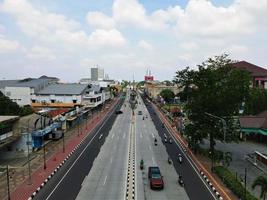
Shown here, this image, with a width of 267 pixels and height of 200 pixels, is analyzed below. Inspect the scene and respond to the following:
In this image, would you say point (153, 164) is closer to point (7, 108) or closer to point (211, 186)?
point (211, 186)

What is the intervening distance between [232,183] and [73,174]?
2118 cm

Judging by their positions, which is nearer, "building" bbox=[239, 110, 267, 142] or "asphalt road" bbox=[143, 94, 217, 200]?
"asphalt road" bbox=[143, 94, 217, 200]

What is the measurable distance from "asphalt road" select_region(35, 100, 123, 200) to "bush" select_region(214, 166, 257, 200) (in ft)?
58.7

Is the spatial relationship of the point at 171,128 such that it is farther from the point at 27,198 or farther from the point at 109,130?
the point at 27,198

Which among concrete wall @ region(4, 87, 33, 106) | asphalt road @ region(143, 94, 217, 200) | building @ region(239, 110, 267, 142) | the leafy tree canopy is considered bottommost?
asphalt road @ region(143, 94, 217, 200)

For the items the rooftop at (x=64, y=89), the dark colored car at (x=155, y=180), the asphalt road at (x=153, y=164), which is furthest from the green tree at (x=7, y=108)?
the dark colored car at (x=155, y=180)

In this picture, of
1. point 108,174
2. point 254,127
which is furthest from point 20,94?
point 108,174

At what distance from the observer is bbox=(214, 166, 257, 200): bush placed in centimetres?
3893

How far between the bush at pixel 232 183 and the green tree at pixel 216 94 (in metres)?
7.45

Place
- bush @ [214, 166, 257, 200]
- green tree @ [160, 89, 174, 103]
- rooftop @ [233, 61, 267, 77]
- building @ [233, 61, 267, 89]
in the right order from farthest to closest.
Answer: green tree @ [160, 89, 174, 103] → rooftop @ [233, 61, 267, 77] → building @ [233, 61, 267, 89] → bush @ [214, 166, 257, 200]

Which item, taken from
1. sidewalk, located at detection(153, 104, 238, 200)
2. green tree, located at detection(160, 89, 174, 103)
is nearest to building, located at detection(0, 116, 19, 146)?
sidewalk, located at detection(153, 104, 238, 200)

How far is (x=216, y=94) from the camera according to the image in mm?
59500

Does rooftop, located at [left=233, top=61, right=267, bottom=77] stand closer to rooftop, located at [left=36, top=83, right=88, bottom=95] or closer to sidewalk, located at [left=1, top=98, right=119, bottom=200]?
rooftop, located at [left=36, top=83, right=88, bottom=95]

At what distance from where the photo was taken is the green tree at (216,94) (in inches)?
2302
